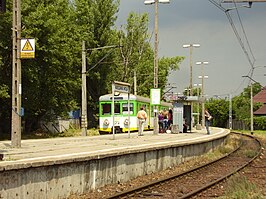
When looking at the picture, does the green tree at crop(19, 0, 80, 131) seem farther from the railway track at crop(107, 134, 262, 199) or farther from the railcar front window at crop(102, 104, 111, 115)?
the railway track at crop(107, 134, 262, 199)

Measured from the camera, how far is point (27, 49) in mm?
17969

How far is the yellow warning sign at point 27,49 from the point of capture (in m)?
18.0

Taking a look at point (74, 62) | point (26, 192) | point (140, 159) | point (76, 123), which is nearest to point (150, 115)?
point (74, 62)

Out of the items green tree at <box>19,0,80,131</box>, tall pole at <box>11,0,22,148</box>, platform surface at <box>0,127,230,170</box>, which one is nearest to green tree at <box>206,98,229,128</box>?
green tree at <box>19,0,80,131</box>

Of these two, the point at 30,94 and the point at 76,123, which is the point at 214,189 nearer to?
the point at 30,94

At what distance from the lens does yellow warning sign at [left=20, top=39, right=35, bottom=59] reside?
17984 mm

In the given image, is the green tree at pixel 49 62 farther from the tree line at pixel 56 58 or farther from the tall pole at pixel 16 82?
the tall pole at pixel 16 82

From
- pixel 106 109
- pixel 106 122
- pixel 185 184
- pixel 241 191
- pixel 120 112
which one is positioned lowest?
pixel 185 184

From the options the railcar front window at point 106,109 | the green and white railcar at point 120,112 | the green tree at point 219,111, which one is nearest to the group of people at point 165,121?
the green and white railcar at point 120,112

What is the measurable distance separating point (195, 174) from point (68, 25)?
26838 mm

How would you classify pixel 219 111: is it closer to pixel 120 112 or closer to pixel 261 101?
pixel 261 101

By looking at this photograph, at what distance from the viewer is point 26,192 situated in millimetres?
10148

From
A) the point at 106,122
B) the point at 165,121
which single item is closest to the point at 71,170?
the point at 165,121

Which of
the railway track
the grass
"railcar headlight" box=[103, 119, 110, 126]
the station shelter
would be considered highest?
the station shelter
